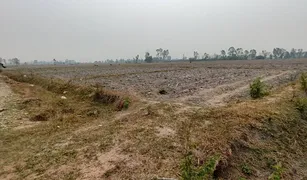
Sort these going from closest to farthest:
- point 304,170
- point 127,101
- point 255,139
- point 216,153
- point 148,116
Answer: point 216,153 < point 304,170 < point 255,139 < point 148,116 < point 127,101

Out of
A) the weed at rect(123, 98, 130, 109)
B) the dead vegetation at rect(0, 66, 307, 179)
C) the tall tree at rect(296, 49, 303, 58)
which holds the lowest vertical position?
the tall tree at rect(296, 49, 303, 58)

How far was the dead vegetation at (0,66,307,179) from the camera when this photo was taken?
18.3 feet

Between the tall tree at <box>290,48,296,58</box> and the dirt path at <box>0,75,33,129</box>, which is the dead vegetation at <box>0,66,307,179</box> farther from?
the tall tree at <box>290,48,296,58</box>

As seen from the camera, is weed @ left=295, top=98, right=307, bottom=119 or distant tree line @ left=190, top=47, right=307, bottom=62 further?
distant tree line @ left=190, top=47, right=307, bottom=62

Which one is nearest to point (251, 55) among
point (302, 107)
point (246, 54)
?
point (246, 54)

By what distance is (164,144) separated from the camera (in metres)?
6.57

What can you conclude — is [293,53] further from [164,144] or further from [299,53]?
[164,144]

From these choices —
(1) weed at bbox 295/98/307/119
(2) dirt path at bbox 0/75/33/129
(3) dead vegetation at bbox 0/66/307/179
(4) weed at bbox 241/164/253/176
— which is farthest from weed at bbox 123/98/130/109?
(1) weed at bbox 295/98/307/119

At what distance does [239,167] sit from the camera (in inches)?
243

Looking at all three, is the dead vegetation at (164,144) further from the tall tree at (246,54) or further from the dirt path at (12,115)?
the tall tree at (246,54)

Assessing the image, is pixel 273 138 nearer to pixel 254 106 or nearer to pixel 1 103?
pixel 254 106

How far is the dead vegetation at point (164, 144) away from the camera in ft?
18.3

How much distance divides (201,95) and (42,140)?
8016 millimetres

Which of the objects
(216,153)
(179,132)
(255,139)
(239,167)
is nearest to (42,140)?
(179,132)
